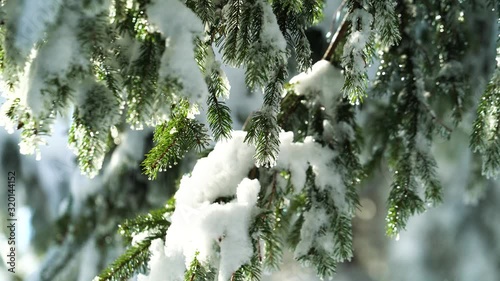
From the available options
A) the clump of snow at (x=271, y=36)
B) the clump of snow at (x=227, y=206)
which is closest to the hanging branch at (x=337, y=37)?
the clump of snow at (x=227, y=206)

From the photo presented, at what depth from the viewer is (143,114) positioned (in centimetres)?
95

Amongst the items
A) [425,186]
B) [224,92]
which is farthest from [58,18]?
[425,186]

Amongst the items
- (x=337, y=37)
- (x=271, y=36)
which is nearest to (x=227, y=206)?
(x=271, y=36)

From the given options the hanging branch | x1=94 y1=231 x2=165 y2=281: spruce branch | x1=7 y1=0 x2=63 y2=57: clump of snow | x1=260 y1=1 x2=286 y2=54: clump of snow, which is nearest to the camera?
x1=7 y1=0 x2=63 y2=57: clump of snow

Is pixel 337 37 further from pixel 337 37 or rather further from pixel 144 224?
pixel 144 224

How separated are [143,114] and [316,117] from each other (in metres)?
0.92

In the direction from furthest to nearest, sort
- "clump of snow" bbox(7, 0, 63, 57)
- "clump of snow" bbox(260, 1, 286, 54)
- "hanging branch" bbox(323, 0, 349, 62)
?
1. "hanging branch" bbox(323, 0, 349, 62)
2. "clump of snow" bbox(260, 1, 286, 54)
3. "clump of snow" bbox(7, 0, 63, 57)

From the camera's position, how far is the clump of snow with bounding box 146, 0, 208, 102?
3.05 ft

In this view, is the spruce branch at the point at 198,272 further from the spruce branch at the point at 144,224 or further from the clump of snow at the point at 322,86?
the clump of snow at the point at 322,86

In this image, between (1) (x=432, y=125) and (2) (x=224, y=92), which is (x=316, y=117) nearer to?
(1) (x=432, y=125)

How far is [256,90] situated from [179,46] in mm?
253

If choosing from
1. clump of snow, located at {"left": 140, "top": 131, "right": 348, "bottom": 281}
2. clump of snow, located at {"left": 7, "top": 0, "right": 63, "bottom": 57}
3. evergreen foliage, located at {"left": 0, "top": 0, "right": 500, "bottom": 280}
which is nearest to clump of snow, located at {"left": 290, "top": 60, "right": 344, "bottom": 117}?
evergreen foliage, located at {"left": 0, "top": 0, "right": 500, "bottom": 280}

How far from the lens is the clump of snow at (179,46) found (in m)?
0.93

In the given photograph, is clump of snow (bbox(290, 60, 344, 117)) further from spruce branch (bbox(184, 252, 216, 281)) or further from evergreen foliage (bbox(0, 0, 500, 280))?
spruce branch (bbox(184, 252, 216, 281))
